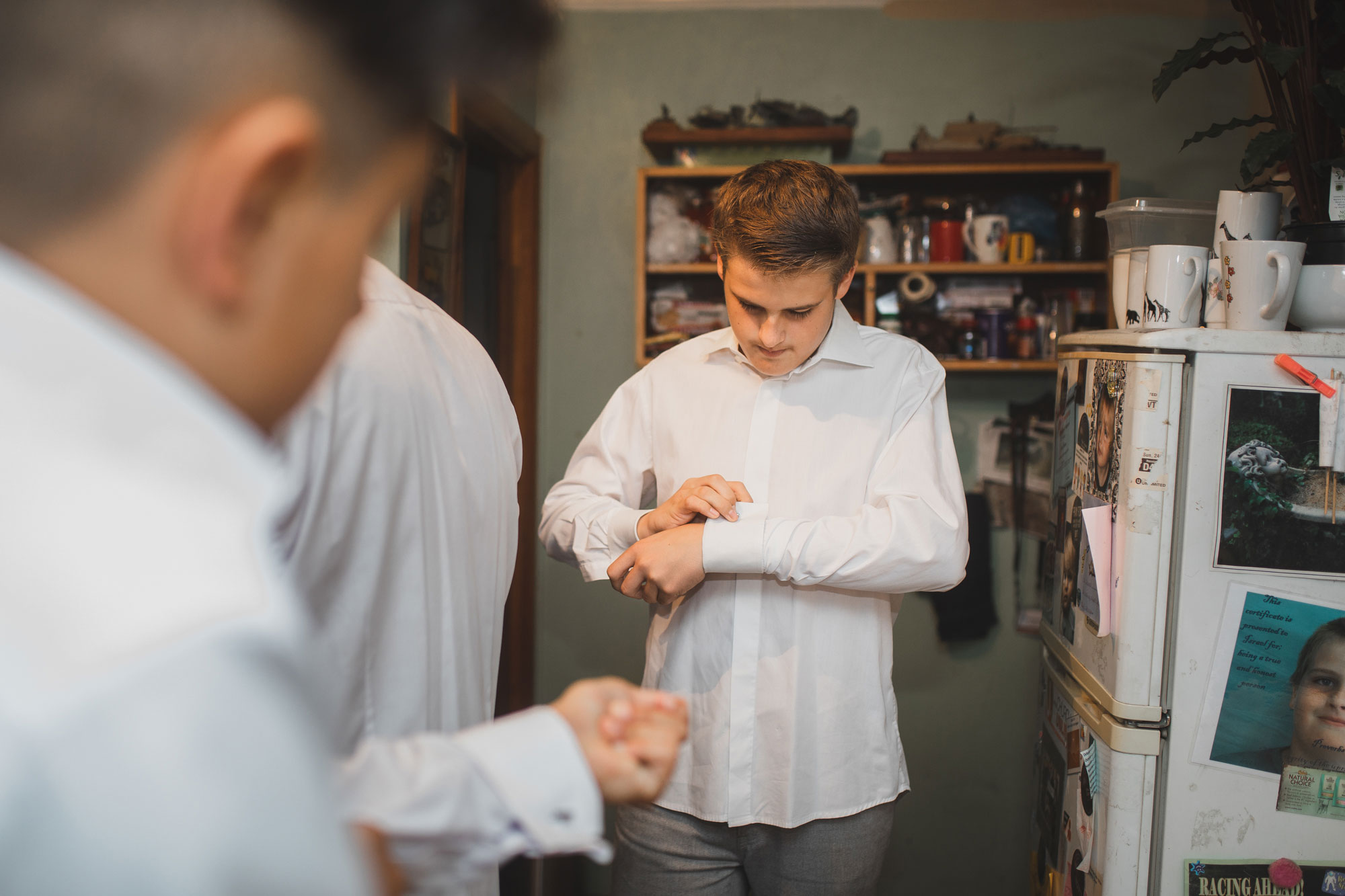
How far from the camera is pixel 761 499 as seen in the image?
61.4 inches

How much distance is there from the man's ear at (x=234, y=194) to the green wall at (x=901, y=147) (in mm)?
2583

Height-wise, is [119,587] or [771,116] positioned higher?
[771,116]

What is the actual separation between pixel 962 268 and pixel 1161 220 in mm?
819

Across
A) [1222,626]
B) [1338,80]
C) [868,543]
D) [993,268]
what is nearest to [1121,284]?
[1338,80]

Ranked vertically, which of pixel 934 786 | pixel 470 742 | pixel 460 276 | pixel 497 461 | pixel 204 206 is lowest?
pixel 934 786

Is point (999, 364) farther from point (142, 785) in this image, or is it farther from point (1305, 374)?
point (142, 785)

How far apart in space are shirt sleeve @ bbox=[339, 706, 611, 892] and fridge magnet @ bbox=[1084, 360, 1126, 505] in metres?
1.29

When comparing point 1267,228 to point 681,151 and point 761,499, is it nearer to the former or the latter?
point 761,499

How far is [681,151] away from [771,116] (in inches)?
11.4

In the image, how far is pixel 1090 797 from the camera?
1.61 metres

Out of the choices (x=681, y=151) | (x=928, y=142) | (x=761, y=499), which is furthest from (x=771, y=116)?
(x=761, y=499)

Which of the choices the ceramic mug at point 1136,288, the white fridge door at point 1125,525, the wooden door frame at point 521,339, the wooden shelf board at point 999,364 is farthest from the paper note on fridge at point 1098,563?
the wooden door frame at point 521,339

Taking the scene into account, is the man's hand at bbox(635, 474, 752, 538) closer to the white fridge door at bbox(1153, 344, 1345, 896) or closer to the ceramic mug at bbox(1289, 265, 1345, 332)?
the white fridge door at bbox(1153, 344, 1345, 896)

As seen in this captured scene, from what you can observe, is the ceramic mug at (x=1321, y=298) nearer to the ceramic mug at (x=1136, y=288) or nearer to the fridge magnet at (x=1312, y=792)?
the ceramic mug at (x=1136, y=288)
